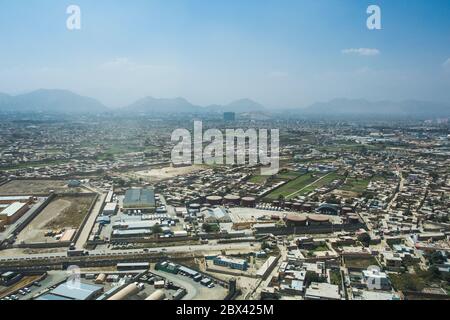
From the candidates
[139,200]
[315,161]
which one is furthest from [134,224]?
[315,161]

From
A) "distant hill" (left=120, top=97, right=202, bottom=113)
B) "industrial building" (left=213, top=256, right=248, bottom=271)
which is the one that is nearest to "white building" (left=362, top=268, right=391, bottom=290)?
"industrial building" (left=213, top=256, right=248, bottom=271)

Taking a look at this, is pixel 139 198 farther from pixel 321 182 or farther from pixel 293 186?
pixel 321 182

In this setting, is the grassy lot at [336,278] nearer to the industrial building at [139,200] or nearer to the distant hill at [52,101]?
the industrial building at [139,200]

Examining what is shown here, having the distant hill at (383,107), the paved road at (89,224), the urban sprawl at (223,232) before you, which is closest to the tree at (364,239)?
the urban sprawl at (223,232)

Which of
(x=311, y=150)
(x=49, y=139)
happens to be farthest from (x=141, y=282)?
(x=49, y=139)

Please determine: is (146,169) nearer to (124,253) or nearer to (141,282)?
(124,253)
